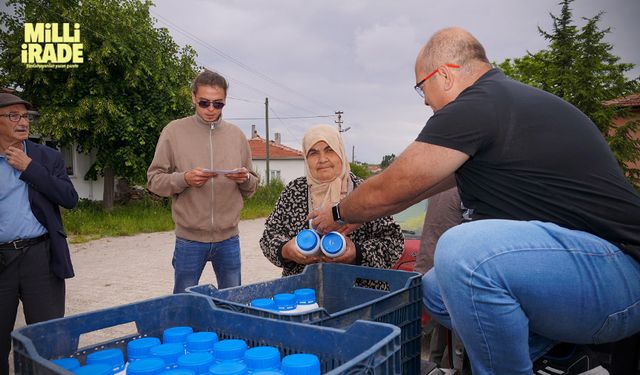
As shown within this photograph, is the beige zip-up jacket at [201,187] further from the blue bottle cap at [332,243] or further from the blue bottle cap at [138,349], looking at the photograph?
the blue bottle cap at [138,349]

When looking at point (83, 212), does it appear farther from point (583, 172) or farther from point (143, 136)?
point (583, 172)

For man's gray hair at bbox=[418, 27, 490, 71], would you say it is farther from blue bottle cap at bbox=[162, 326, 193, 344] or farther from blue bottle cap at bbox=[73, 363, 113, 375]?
blue bottle cap at bbox=[73, 363, 113, 375]

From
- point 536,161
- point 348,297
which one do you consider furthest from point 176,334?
point 536,161

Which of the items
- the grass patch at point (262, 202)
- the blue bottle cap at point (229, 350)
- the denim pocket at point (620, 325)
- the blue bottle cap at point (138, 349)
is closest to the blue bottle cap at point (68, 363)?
the blue bottle cap at point (138, 349)

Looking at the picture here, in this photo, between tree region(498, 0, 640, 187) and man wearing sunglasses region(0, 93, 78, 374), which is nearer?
man wearing sunglasses region(0, 93, 78, 374)

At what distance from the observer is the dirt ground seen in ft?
22.5

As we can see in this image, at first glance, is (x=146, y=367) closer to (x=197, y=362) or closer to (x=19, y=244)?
(x=197, y=362)

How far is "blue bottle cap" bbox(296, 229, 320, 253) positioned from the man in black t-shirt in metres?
0.67

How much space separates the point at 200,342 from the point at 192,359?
13cm

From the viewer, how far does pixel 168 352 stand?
4.90ft

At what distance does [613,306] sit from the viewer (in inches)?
58.6

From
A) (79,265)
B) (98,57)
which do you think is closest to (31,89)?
(98,57)

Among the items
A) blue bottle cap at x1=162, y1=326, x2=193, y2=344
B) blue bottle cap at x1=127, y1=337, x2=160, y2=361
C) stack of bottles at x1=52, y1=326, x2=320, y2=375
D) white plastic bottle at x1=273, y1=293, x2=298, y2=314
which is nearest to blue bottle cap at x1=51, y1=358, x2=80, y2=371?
stack of bottles at x1=52, y1=326, x2=320, y2=375

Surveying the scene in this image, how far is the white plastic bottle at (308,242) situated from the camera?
8.73 ft
